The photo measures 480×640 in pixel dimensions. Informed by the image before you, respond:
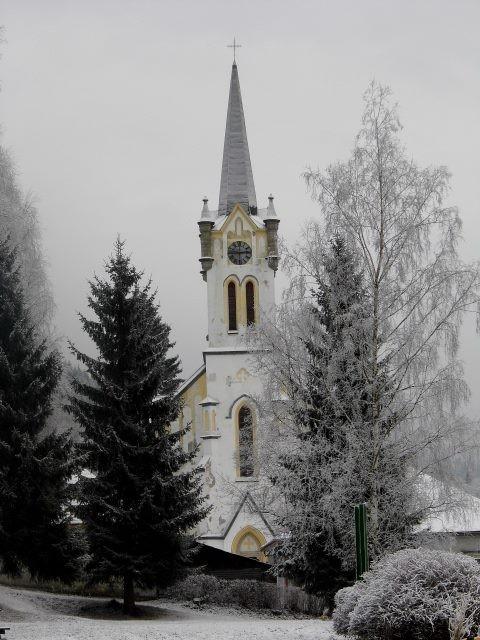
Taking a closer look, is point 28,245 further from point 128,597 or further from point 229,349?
point 128,597

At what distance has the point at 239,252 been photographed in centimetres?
3891

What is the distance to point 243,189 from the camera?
40.6m

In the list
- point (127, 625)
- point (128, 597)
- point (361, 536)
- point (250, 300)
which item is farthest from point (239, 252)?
point (361, 536)

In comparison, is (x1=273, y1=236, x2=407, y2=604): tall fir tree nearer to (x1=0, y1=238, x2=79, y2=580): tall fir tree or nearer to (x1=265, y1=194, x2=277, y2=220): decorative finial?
(x1=0, y1=238, x2=79, y2=580): tall fir tree

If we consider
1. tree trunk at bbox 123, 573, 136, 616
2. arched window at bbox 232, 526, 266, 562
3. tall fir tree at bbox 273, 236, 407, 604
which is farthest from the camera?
arched window at bbox 232, 526, 266, 562

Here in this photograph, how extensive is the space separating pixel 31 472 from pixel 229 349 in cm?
1848

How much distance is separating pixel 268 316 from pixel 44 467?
585cm

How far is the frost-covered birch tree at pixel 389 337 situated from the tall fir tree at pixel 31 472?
4897 mm

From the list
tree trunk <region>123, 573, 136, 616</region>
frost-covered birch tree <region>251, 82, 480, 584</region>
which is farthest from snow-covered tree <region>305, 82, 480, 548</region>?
tree trunk <region>123, 573, 136, 616</region>

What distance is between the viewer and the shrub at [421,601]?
1016 centimetres

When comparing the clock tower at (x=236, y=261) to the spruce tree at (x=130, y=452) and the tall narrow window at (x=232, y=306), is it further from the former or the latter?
the spruce tree at (x=130, y=452)

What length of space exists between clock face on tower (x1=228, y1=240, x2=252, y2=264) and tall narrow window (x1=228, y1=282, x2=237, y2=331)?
1077 millimetres

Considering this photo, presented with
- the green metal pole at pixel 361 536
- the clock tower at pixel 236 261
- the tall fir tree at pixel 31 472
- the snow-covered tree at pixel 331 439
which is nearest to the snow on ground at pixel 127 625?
the tall fir tree at pixel 31 472

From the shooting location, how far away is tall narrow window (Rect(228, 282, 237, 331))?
38.3 meters
